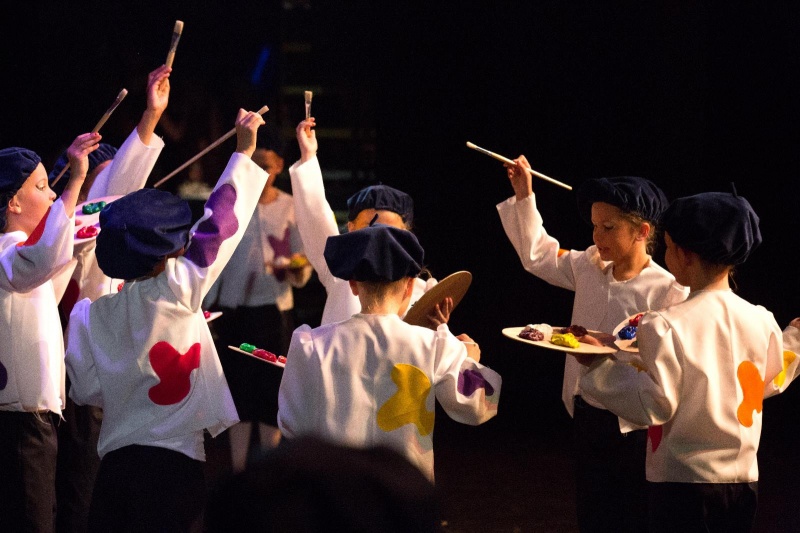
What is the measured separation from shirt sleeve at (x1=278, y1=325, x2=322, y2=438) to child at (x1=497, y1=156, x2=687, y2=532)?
79 centimetres

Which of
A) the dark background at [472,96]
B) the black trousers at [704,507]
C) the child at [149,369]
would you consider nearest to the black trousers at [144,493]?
the child at [149,369]

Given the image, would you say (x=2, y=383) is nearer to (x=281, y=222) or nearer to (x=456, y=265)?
(x=281, y=222)

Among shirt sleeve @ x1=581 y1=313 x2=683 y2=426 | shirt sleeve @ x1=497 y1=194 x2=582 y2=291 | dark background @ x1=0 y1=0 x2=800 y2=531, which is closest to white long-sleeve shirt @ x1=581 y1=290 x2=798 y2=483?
shirt sleeve @ x1=581 y1=313 x2=683 y2=426

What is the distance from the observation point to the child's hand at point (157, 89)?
2.75m

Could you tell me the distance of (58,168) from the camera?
303 cm

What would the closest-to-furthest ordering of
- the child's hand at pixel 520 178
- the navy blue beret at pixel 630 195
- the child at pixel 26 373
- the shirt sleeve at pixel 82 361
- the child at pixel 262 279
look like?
the shirt sleeve at pixel 82 361 < the child at pixel 26 373 < the navy blue beret at pixel 630 195 < the child's hand at pixel 520 178 < the child at pixel 262 279

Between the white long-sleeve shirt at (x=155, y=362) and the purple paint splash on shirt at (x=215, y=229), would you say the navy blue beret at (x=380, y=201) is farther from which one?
the white long-sleeve shirt at (x=155, y=362)

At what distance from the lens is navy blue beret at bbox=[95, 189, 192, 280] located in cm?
210

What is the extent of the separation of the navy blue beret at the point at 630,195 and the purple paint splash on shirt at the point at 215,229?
3.10 ft

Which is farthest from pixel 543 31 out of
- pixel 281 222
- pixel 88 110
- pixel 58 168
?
pixel 58 168

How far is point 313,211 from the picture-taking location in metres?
2.67

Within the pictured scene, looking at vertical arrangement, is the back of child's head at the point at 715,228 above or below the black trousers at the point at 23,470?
above

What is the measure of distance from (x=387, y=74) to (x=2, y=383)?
2.72 meters

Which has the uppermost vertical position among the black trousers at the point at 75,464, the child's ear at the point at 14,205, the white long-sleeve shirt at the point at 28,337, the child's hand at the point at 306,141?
the child's hand at the point at 306,141
